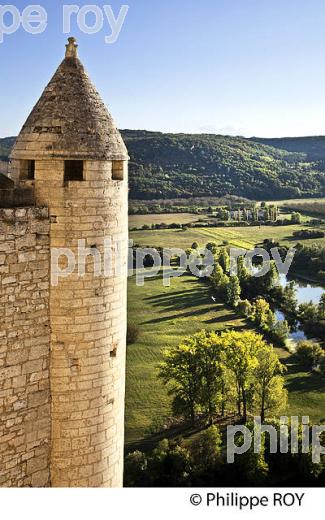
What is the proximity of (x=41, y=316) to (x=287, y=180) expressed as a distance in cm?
11165

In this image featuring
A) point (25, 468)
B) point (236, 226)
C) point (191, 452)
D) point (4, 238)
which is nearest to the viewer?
point (4, 238)

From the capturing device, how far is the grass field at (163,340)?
3894 cm

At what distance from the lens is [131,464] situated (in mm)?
28750

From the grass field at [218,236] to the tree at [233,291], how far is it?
1452 cm

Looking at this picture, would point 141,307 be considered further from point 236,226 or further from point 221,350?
point 236,226

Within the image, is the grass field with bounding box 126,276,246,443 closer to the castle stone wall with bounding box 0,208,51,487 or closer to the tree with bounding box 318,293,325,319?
the tree with bounding box 318,293,325,319

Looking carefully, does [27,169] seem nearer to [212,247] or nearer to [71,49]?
[71,49]

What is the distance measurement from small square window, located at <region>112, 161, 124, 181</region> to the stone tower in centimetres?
1

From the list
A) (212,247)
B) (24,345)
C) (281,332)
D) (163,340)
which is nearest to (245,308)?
(281,332)

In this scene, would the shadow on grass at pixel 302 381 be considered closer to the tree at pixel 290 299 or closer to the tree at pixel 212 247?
the tree at pixel 290 299

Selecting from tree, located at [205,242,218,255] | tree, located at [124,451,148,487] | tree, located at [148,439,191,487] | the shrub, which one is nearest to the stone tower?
tree, located at [124,451,148,487]

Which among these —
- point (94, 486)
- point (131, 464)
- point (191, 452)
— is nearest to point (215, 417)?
point (191, 452)

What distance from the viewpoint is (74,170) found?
8102 mm

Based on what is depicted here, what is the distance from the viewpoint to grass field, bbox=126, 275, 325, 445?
1533 inches
